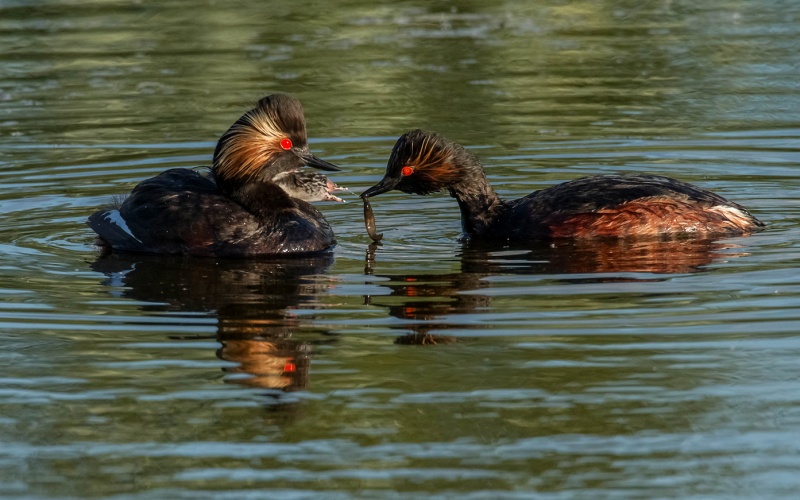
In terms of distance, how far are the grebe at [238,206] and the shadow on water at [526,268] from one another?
68 centimetres

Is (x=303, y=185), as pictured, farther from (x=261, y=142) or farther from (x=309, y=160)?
(x=261, y=142)

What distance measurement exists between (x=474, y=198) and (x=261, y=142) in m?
1.67

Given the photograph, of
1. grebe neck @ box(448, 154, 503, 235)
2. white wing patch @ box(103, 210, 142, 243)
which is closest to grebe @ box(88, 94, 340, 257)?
white wing patch @ box(103, 210, 142, 243)

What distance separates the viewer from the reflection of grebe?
7.50 meters

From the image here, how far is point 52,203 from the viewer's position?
487 inches

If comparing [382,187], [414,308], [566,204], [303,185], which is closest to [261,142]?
[303,185]

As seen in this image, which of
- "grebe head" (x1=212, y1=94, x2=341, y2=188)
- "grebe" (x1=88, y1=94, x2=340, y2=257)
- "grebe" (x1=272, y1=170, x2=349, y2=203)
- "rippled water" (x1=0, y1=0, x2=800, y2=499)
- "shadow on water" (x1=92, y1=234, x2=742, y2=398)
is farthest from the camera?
"grebe" (x1=272, y1=170, x2=349, y2=203)

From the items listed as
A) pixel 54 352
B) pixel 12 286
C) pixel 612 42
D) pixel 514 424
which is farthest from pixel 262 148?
pixel 612 42

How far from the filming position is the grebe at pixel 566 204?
10.5 m

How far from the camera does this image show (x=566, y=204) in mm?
10562

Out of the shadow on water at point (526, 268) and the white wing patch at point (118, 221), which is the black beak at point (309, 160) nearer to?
the shadow on water at point (526, 268)

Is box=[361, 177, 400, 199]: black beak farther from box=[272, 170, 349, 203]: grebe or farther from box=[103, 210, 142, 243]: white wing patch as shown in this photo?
box=[103, 210, 142, 243]: white wing patch

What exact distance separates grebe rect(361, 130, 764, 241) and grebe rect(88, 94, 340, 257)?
59 centimetres

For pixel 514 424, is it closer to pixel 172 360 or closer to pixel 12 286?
pixel 172 360
